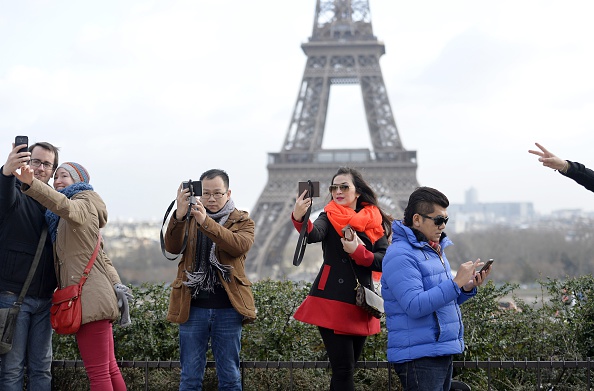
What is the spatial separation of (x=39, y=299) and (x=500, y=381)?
11.3ft

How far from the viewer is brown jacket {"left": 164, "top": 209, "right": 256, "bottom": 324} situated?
475 centimetres

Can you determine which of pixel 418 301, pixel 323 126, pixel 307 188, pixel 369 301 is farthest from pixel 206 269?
pixel 323 126

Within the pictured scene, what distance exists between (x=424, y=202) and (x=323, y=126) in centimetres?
3438

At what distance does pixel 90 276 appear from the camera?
464 cm

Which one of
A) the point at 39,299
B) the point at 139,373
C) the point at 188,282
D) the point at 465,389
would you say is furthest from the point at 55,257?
the point at 465,389

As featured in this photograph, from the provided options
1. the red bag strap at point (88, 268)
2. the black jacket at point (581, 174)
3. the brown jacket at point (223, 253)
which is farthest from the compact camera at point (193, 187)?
the black jacket at point (581, 174)

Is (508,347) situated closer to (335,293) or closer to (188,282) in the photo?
(335,293)

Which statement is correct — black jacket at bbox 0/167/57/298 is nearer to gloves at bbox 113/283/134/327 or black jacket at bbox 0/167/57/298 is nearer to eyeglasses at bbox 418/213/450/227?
gloves at bbox 113/283/134/327

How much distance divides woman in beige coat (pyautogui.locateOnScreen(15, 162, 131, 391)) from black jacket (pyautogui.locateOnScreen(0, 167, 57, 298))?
0.10 meters

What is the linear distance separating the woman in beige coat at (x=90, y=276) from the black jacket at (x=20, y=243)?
96 mm

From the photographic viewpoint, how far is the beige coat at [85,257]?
4531 millimetres

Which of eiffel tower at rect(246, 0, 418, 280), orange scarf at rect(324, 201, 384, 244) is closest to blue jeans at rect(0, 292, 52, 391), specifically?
orange scarf at rect(324, 201, 384, 244)

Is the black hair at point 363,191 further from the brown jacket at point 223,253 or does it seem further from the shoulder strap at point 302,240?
the brown jacket at point 223,253

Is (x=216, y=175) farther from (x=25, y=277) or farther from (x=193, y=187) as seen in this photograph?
(x=25, y=277)
